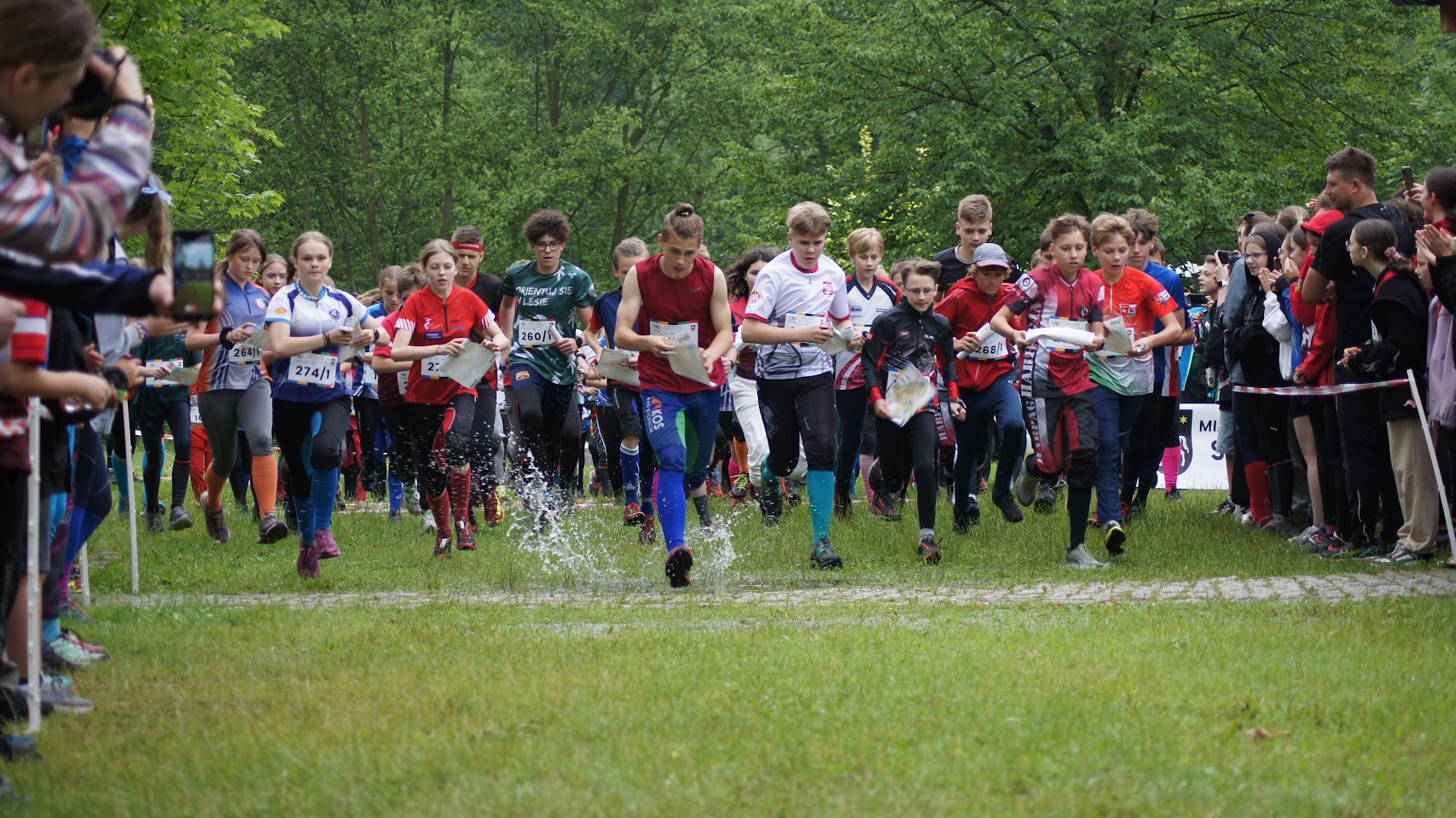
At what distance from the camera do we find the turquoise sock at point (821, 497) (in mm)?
9648

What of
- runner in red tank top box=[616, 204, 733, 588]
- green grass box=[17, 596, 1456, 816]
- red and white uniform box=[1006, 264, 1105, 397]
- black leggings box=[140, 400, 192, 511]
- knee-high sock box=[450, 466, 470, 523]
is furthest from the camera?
black leggings box=[140, 400, 192, 511]

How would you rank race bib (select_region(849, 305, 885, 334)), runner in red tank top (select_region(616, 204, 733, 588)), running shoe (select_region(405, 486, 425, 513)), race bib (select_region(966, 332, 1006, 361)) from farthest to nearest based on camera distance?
running shoe (select_region(405, 486, 425, 513)) → race bib (select_region(849, 305, 885, 334)) → race bib (select_region(966, 332, 1006, 361)) → runner in red tank top (select_region(616, 204, 733, 588))

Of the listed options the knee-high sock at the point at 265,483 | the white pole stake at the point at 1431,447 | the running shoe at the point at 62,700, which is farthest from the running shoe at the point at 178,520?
the white pole stake at the point at 1431,447

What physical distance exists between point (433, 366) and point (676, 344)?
238cm

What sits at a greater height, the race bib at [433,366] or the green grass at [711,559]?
the race bib at [433,366]

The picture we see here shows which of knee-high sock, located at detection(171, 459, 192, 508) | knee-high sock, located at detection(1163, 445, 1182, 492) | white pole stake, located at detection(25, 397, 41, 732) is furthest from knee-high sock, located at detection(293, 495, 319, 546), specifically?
knee-high sock, located at detection(1163, 445, 1182, 492)

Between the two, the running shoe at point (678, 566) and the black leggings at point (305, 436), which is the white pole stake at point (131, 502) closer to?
the black leggings at point (305, 436)

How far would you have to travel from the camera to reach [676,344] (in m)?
8.83

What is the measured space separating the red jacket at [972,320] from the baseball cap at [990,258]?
183mm

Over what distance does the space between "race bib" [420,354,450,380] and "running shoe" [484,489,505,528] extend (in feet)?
8.15

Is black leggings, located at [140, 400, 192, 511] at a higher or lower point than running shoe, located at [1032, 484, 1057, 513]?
higher

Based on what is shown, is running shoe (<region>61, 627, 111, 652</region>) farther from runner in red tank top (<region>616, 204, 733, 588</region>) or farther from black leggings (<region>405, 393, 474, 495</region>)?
black leggings (<region>405, 393, 474, 495</region>)

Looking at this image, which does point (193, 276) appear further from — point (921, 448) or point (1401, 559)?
point (1401, 559)

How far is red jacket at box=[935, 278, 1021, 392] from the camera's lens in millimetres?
11539
